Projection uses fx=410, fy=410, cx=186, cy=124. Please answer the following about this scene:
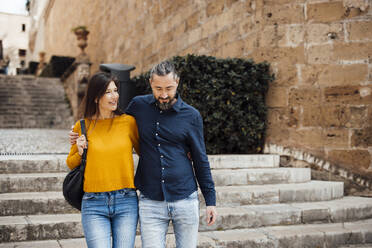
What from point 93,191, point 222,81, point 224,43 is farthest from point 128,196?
point 224,43

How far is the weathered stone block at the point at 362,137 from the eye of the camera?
5.65 m

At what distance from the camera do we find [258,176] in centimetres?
520

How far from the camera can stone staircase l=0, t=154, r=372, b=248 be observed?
11.9 ft

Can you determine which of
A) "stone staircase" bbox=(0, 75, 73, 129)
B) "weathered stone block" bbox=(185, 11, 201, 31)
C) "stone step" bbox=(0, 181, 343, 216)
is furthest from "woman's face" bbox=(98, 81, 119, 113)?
"stone staircase" bbox=(0, 75, 73, 129)

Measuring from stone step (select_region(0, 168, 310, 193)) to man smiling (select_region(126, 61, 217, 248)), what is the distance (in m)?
2.31

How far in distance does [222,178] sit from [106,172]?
9.58 feet

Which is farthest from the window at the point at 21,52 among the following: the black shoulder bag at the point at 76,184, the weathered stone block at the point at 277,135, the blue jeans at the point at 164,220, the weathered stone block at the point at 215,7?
the blue jeans at the point at 164,220

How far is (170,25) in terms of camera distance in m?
9.21

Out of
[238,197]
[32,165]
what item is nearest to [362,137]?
[238,197]

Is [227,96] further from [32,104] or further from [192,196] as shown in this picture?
[32,104]

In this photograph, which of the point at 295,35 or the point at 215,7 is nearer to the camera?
the point at 295,35

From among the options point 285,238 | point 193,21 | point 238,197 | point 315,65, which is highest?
point 193,21

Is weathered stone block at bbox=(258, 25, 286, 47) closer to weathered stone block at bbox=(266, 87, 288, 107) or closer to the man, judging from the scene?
weathered stone block at bbox=(266, 87, 288, 107)

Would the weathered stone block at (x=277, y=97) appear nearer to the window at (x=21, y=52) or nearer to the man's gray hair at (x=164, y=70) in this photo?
the man's gray hair at (x=164, y=70)
